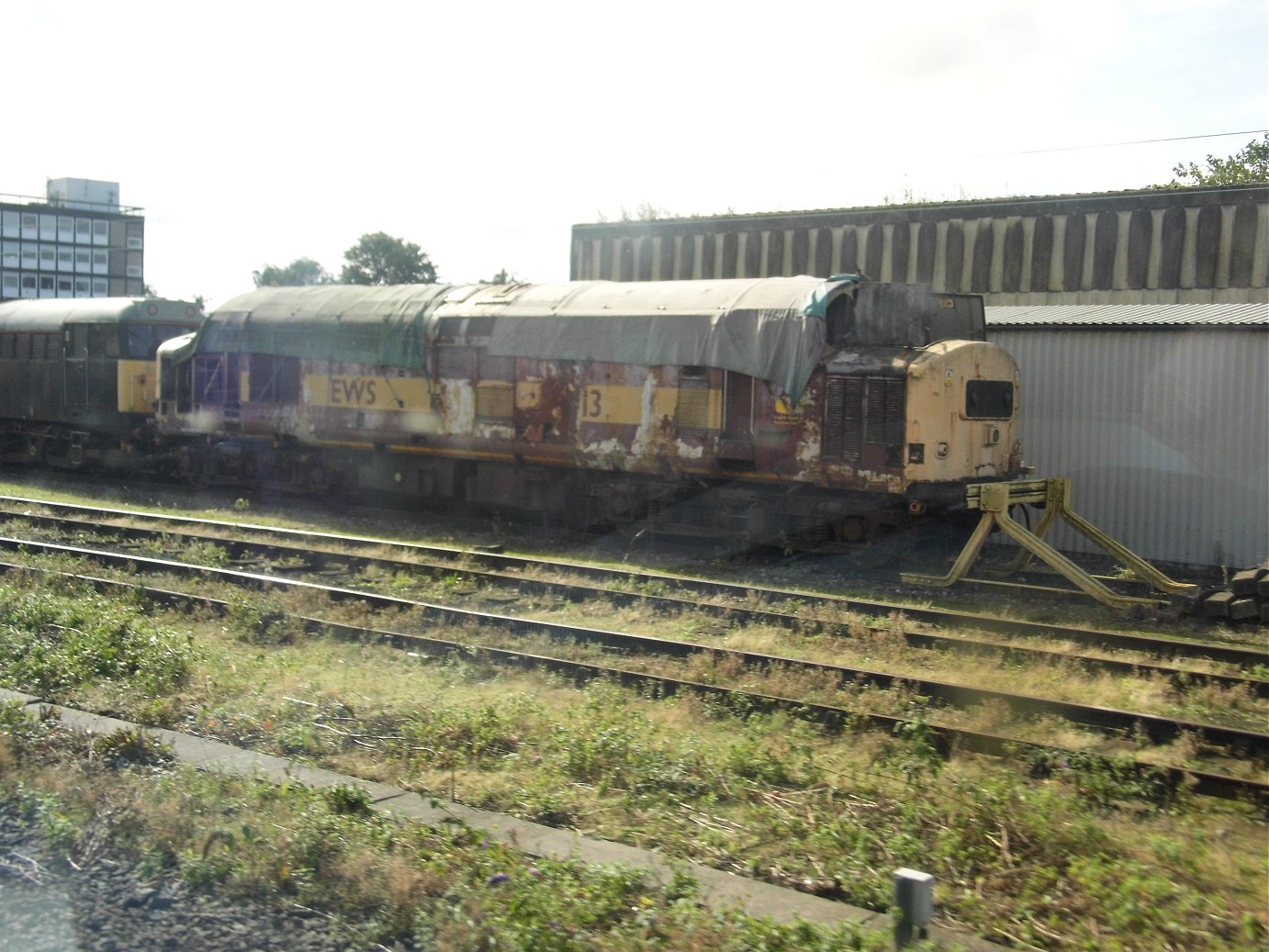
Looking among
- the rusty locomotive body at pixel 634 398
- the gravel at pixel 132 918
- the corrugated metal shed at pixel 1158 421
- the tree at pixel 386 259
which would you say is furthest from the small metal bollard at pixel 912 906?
the tree at pixel 386 259

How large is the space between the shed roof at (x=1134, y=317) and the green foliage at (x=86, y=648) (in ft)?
39.1

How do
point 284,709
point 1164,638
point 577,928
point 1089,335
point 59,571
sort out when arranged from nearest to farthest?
point 577,928 < point 284,709 < point 1164,638 < point 59,571 < point 1089,335

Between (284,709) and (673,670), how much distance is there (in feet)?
9.53

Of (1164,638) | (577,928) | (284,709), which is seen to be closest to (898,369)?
(1164,638)

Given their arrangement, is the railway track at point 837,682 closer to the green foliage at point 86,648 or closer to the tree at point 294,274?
the green foliage at point 86,648

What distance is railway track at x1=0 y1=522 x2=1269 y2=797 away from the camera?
6.84m

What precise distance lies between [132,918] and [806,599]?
7419 mm

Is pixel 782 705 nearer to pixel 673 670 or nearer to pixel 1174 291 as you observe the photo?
pixel 673 670

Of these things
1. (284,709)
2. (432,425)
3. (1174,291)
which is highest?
(1174,291)

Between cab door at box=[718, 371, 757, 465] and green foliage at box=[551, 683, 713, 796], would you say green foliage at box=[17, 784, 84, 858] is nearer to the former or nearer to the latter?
green foliage at box=[551, 683, 713, 796]

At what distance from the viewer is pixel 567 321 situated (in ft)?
52.5

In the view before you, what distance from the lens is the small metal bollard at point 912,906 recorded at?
15.0ft

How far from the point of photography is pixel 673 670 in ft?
29.2

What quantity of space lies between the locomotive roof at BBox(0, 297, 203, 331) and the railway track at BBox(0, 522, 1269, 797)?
1487cm
